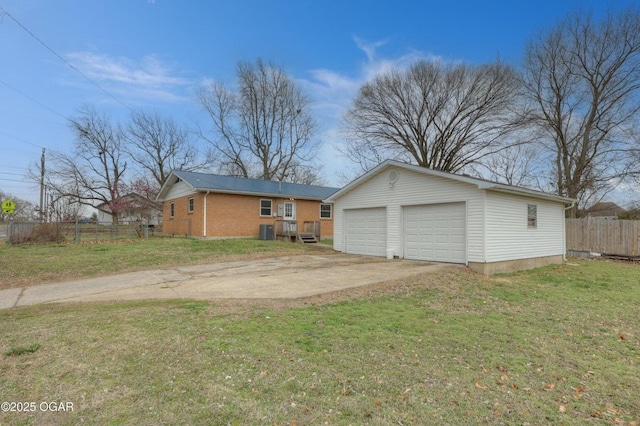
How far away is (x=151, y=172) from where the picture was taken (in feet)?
121

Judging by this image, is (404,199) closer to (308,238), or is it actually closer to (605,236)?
(308,238)

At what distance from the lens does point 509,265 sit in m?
11.2

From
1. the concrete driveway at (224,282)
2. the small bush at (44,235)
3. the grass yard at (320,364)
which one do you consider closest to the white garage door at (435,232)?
the concrete driveway at (224,282)

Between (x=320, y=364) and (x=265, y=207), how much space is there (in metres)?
18.0

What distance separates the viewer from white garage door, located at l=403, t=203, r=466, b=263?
1113 centimetres

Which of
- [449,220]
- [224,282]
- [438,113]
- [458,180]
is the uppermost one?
[438,113]

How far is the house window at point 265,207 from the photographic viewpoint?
2094 cm

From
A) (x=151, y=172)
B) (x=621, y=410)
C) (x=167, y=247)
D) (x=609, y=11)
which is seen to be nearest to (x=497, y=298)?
(x=621, y=410)

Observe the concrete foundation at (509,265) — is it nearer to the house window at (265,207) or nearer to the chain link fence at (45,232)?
the house window at (265,207)

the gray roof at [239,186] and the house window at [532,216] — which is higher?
the gray roof at [239,186]

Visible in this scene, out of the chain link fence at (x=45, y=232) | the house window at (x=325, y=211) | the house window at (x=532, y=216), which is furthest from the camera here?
the house window at (x=325, y=211)

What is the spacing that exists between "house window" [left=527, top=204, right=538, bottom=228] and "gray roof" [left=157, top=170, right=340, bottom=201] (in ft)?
43.5

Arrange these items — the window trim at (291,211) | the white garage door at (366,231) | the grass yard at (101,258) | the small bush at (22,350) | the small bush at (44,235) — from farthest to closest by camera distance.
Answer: the window trim at (291,211) < the small bush at (44,235) < the white garage door at (366,231) < the grass yard at (101,258) < the small bush at (22,350)

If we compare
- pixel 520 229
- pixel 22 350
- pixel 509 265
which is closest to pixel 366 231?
pixel 509 265
